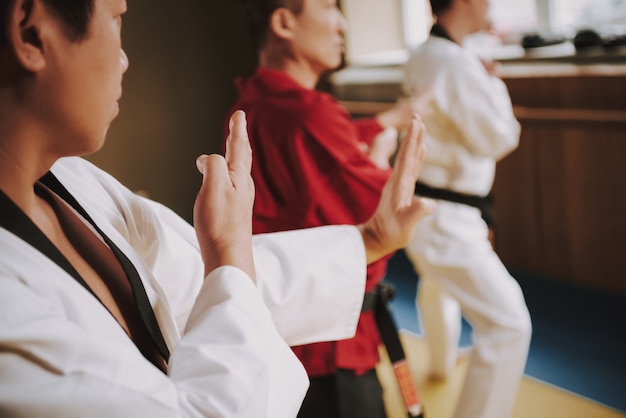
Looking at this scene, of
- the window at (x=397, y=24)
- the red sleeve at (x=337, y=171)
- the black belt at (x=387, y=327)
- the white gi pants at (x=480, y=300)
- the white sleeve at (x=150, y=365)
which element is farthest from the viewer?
the window at (x=397, y=24)

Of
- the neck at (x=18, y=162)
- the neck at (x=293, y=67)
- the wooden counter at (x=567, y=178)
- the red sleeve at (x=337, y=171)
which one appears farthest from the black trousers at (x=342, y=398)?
the wooden counter at (x=567, y=178)

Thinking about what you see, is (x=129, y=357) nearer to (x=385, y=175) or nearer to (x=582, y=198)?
(x=385, y=175)

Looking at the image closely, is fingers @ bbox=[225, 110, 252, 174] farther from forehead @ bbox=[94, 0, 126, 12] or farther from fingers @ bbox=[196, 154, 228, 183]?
forehead @ bbox=[94, 0, 126, 12]

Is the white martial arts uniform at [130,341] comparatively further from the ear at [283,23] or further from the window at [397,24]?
the window at [397,24]

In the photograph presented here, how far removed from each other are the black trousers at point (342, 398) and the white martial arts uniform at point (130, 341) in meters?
0.62

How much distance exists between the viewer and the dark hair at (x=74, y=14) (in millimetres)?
712

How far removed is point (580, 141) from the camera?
11.6ft

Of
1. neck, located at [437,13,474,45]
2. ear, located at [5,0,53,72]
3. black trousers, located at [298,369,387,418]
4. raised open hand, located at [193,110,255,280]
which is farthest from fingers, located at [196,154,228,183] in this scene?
neck, located at [437,13,474,45]

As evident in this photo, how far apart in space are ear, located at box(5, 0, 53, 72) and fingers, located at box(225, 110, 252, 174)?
248mm

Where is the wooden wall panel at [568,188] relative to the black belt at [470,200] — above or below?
below

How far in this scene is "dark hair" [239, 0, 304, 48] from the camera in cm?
176

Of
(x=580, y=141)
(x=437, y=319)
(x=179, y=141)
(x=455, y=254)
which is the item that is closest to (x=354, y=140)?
(x=455, y=254)

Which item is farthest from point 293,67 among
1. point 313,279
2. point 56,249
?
point 56,249

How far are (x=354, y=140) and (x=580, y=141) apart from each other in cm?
225
